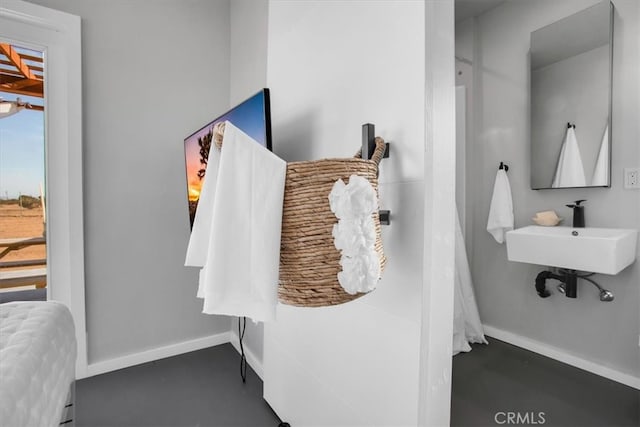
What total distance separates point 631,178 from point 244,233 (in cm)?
193

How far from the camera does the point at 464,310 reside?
2113mm

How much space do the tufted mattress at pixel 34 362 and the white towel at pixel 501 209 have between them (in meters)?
2.20

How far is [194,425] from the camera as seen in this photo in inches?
58.9

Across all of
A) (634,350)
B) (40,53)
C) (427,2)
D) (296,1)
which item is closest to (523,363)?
(634,350)

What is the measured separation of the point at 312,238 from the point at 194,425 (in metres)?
1.32

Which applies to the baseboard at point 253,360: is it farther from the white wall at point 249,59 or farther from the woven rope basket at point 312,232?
the woven rope basket at point 312,232

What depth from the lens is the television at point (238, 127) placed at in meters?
1.28

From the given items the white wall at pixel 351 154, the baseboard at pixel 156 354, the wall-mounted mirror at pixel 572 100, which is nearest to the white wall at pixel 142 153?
the baseboard at pixel 156 354

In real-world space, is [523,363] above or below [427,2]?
below

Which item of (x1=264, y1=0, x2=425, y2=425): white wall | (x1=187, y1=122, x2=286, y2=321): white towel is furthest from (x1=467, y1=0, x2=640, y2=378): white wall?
(x1=187, y1=122, x2=286, y2=321): white towel

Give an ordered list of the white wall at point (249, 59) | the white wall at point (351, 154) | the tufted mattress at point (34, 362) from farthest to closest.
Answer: the white wall at point (249, 59) → the white wall at point (351, 154) → the tufted mattress at point (34, 362)

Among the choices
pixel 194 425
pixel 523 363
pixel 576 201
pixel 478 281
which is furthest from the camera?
pixel 478 281

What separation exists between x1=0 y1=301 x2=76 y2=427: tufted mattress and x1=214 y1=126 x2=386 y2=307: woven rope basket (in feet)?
1.86

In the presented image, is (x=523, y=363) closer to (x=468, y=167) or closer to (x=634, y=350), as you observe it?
(x=634, y=350)
